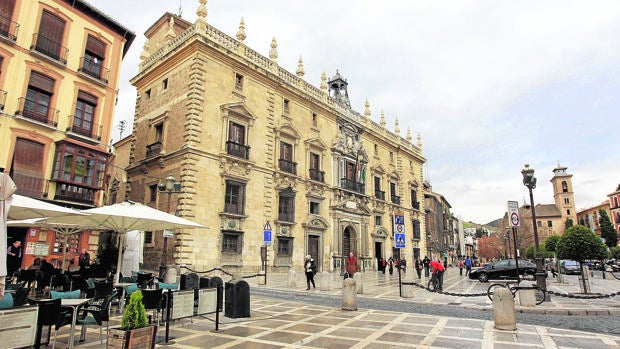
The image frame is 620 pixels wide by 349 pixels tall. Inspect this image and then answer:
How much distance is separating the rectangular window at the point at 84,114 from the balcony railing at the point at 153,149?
130 inches

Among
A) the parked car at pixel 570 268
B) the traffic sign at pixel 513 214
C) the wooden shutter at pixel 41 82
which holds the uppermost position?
the wooden shutter at pixel 41 82

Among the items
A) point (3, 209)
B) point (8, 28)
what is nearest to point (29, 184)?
point (8, 28)

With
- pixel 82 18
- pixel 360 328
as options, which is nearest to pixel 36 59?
pixel 82 18

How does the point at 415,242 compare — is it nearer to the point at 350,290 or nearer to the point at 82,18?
the point at 350,290

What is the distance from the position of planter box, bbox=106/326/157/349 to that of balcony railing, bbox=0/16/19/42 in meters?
17.6

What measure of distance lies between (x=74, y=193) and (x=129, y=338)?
52.1 feet

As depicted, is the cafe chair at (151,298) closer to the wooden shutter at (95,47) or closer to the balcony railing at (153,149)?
the balcony railing at (153,149)

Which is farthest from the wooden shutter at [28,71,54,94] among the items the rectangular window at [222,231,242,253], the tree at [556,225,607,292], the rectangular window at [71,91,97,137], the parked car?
the parked car

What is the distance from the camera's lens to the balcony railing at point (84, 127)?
17.7 meters

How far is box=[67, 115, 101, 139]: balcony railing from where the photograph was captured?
696 inches

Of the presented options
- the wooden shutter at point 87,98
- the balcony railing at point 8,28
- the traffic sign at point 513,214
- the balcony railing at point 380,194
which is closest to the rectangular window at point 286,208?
the balcony railing at point 380,194

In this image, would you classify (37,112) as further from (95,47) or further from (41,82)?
→ (95,47)

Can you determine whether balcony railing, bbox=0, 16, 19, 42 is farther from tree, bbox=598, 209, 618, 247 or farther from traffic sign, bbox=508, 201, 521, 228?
tree, bbox=598, 209, 618, 247

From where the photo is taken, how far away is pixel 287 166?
77.5 ft
